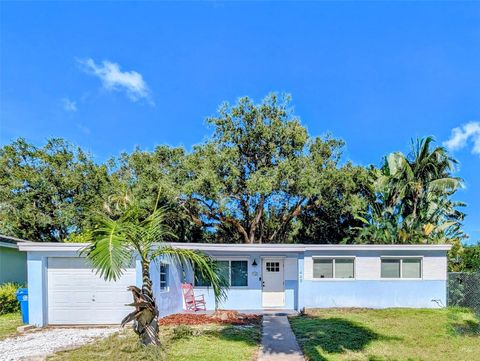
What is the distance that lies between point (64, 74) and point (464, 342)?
15.8 metres

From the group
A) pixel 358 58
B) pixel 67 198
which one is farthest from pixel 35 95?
pixel 358 58

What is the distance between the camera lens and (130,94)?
50.8 ft

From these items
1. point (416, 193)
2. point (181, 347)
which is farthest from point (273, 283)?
point (416, 193)

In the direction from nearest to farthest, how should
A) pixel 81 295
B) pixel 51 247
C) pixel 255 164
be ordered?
1. pixel 51 247
2. pixel 81 295
3. pixel 255 164

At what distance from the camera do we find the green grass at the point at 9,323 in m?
9.15

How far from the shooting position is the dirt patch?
1030cm

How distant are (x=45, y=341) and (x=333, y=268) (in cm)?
965

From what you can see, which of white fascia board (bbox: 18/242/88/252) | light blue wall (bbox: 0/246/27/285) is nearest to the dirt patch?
white fascia board (bbox: 18/242/88/252)

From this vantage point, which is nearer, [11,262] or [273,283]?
[273,283]

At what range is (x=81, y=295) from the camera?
1023 centimetres

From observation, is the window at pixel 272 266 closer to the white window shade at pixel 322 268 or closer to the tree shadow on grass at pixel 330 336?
the white window shade at pixel 322 268

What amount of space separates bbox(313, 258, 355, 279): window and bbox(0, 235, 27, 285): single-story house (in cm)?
1181

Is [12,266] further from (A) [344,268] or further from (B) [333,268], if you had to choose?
(A) [344,268]

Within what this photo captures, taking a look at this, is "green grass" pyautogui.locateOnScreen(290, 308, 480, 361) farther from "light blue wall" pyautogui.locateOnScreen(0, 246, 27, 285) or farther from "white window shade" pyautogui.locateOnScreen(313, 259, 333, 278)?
"light blue wall" pyautogui.locateOnScreen(0, 246, 27, 285)
